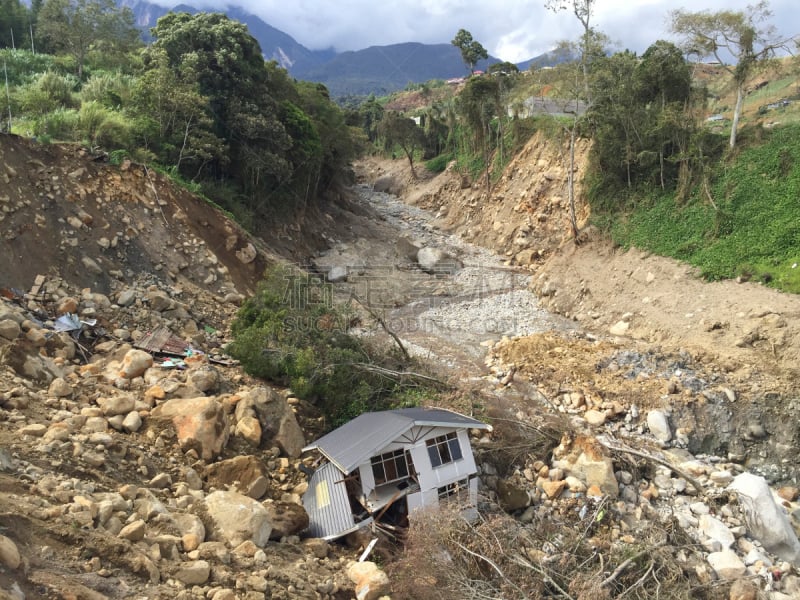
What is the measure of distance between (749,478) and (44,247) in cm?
1490

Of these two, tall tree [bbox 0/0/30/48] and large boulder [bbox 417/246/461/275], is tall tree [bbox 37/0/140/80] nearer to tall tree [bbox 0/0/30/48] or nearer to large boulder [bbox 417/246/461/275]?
tall tree [bbox 0/0/30/48]

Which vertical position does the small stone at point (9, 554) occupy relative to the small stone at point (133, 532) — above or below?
above

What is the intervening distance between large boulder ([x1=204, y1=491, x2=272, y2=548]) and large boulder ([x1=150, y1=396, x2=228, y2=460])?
4.15 feet

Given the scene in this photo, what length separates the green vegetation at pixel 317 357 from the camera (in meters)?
11.2

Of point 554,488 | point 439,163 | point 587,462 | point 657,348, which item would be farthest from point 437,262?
point 439,163

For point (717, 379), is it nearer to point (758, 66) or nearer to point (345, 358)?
point (345, 358)

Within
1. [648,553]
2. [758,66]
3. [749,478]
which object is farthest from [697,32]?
[648,553]

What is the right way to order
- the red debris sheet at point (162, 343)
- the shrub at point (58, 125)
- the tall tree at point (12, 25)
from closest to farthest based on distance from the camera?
1. the red debris sheet at point (162, 343)
2. the shrub at point (58, 125)
3. the tall tree at point (12, 25)

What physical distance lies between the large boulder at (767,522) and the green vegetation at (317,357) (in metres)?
6.23

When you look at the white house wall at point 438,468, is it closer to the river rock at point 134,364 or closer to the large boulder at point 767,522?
the large boulder at point 767,522

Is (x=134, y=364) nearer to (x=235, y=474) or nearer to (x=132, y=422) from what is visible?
(x=132, y=422)

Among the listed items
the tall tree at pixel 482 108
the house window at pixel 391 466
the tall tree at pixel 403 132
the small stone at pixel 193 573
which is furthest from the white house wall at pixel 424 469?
the tall tree at pixel 403 132

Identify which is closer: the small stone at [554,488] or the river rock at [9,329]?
the river rock at [9,329]

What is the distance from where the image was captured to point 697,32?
17250 mm
